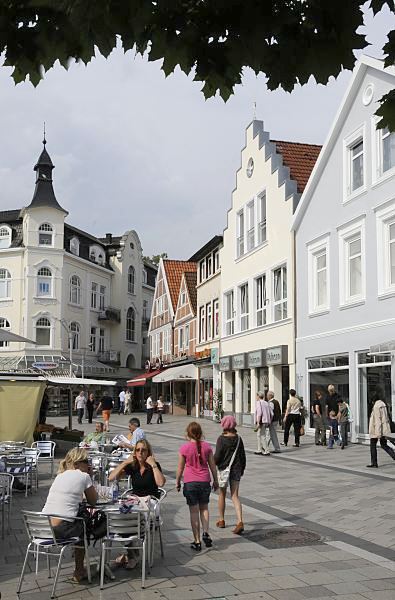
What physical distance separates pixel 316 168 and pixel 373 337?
701 cm

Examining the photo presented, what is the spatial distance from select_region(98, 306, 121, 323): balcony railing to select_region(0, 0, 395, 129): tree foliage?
6157 centimetres

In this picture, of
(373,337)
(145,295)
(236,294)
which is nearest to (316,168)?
(373,337)

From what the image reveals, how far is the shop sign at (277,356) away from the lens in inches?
1117

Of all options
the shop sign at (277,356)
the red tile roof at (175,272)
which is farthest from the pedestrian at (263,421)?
the red tile roof at (175,272)

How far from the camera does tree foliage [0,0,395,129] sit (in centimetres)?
400

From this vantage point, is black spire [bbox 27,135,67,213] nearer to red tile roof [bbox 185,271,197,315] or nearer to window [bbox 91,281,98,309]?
window [bbox 91,281,98,309]

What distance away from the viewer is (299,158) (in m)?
32.1

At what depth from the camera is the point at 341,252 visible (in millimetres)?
24016

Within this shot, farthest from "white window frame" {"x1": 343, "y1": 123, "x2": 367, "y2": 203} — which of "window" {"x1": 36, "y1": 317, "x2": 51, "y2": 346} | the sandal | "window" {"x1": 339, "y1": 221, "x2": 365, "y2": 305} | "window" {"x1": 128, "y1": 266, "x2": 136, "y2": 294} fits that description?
"window" {"x1": 128, "y1": 266, "x2": 136, "y2": 294}

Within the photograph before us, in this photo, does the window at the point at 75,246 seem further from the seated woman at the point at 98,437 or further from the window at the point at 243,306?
the seated woman at the point at 98,437

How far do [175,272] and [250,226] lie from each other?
2309 cm

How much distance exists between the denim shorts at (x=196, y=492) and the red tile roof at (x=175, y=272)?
4460 cm

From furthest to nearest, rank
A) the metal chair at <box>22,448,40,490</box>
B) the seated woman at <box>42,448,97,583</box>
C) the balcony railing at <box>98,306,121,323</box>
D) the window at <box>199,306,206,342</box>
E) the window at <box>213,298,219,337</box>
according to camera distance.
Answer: the balcony railing at <box>98,306,121,323</box>
the window at <box>199,306,206,342</box>
the window at <box>213,298,219,337</box>
the metal chair at <box>22,448,40,490</box>
the seated woman at <box>42,448,97,583</box>

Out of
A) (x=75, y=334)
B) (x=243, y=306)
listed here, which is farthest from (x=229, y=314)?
(x=75, y=334)
